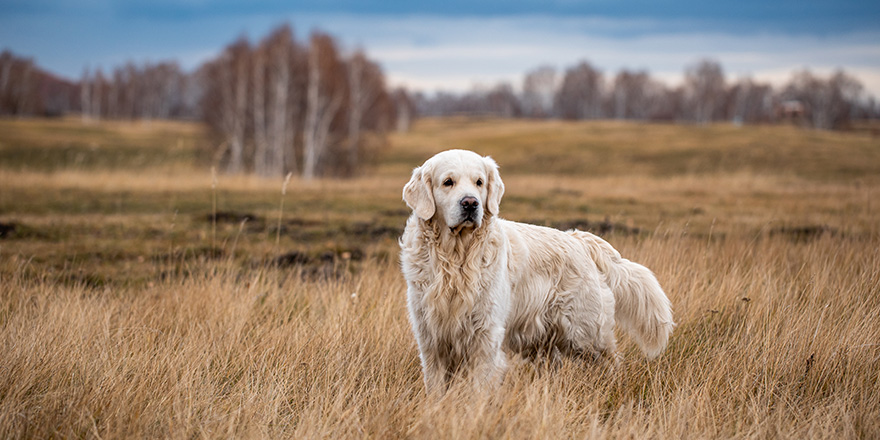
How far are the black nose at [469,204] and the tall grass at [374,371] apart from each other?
1.03 metres

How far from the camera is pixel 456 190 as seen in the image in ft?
Answer: 11.3

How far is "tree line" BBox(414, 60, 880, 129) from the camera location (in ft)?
280

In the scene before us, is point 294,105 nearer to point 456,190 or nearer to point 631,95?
point 456,190

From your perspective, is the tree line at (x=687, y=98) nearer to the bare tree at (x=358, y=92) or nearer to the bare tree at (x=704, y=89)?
the bare tree at (x=704, y=89)

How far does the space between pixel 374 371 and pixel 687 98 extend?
9895 centimetres

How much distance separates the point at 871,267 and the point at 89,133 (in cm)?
6179

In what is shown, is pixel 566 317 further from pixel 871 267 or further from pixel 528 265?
pixel 871 267

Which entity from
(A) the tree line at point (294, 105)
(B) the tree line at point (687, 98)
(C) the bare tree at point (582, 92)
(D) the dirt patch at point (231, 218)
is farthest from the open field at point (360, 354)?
(C) the bare tree at point (582, 92)

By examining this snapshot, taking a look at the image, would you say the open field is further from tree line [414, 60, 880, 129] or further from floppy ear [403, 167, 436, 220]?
tree line [414, 60, 880, 129]

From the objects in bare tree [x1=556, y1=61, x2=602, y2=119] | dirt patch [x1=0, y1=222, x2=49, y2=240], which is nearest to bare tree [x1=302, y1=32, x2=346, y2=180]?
dirt patch [x1=0, y1=222, x2=49, y2=240]

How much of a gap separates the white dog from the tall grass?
0.65 ft

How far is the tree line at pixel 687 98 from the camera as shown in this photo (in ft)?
280

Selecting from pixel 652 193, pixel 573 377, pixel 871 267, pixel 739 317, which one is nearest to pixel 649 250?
pixel 739 317

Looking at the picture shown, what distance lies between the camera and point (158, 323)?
14.5ft
